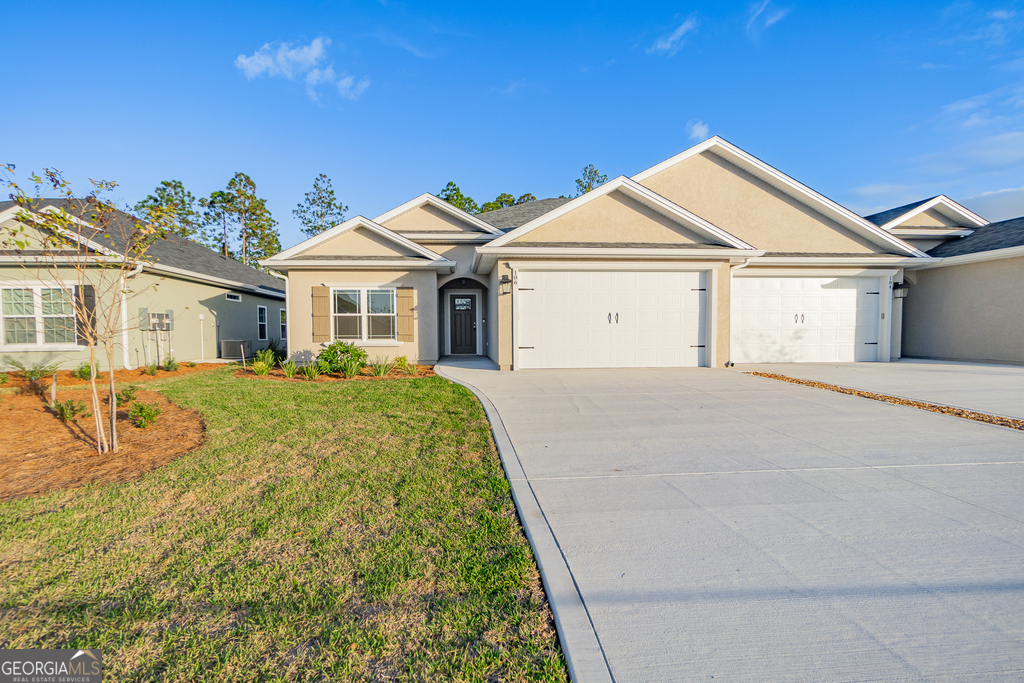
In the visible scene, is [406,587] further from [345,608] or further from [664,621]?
[664,621]

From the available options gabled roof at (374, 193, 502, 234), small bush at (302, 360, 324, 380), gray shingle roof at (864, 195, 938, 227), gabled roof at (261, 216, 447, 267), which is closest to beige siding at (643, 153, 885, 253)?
gray shingle roof at (864, 195, 938, 227)

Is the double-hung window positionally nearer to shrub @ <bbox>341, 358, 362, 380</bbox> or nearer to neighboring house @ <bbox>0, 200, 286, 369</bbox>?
shrub @ <bbox>341, 358, 362, 380</bbox>

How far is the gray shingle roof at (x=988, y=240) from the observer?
11953 mm

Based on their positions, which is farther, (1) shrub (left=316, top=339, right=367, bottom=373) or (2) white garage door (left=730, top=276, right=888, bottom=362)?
(2) white garage door (left=730, top=276, right=888, bottom=362)

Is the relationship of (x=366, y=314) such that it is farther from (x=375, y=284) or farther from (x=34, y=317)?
(x=34, y=317)

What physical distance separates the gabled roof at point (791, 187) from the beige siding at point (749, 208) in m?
0.14

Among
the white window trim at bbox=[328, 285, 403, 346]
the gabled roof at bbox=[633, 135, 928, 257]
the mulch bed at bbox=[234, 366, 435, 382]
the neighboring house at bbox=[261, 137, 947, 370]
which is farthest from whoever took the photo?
the gabled roof at bbox=[633, 135, 928, 257]

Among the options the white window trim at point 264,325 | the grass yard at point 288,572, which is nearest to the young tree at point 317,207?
the white window trim at point 264,325

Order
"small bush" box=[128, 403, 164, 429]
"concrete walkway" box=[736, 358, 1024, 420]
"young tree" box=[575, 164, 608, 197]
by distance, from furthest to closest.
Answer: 1. "young tree" box=[575, 164, 608, 197]
2. "concrete walkway" box=[736, 358, 1024, 420]
3. "small bush" box=[128, 403, 164, 429]

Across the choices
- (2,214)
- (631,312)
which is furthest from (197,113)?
(631,312)

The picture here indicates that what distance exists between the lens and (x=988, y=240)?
1268cm

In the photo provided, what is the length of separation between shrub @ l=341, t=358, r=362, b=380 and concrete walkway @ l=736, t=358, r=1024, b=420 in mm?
9735

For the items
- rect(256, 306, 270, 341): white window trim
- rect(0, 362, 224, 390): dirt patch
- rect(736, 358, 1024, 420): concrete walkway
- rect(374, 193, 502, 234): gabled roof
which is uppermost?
rect(374, 193, 502, 234): gabled roof

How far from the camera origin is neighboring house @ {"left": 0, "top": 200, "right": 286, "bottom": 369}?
36.5 feet
